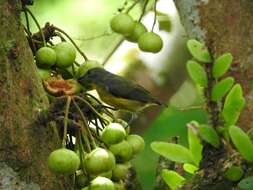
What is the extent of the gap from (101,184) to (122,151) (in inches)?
4.5

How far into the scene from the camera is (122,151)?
190 centimetres

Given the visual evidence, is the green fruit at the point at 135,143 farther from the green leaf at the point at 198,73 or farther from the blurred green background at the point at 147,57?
the blurred green background at the point at 147,57

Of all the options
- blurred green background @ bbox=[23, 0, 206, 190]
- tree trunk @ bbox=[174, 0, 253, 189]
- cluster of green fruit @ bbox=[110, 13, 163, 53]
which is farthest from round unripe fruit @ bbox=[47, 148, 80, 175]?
blurred green background @ bbox=[23, 0, 206, 190]

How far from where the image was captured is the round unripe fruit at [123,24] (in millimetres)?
2418

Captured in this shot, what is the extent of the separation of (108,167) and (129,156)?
13cm

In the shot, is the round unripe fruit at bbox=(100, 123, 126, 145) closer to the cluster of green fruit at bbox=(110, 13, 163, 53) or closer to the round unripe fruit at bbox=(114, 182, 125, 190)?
the round unripe fruit at bbox=(114, 182, 125, 190)

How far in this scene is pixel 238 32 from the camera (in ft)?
7.38

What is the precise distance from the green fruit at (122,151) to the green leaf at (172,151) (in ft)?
0.21

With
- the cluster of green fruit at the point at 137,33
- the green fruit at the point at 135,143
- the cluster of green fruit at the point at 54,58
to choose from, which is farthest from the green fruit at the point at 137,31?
the green fruit at the point at 135,143

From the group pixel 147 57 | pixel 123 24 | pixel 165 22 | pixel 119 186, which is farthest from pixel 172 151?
pixel 147 57

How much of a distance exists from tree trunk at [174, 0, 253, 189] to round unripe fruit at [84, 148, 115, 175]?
473 millimetres

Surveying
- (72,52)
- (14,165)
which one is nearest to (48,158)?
(14,165)

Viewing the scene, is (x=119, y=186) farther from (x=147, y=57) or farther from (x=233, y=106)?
(x=147, y=57)

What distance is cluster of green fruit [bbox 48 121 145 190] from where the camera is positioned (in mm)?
1751
